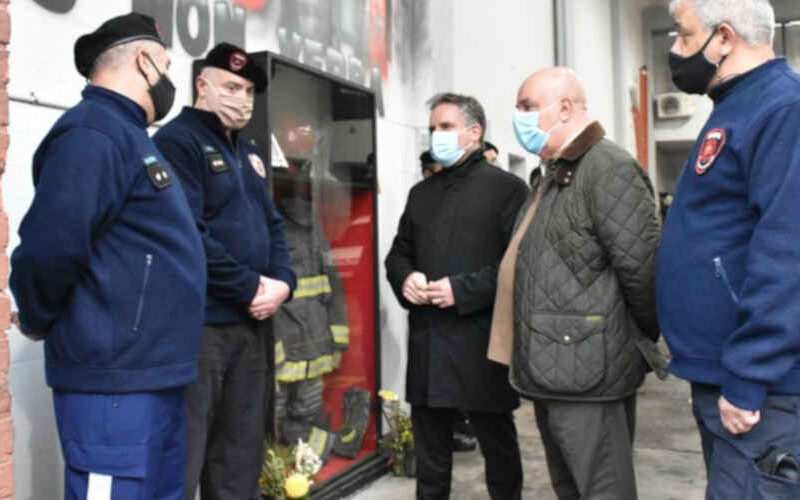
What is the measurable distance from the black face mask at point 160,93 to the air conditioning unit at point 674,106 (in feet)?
44.7

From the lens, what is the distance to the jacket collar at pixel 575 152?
105 inches

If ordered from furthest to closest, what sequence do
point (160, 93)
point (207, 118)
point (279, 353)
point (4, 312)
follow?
point (279, 353) < point (207, 118) < point (160, 93) < point (4, 312)

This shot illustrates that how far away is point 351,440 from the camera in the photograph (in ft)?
14.0

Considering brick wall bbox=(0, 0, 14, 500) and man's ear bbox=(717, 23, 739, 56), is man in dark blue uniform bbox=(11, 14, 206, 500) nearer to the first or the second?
brick wall bbox=(0, 0, 14, 500)

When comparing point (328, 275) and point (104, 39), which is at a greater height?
point (104, 39)

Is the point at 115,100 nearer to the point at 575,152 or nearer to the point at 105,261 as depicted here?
the point at 105,261

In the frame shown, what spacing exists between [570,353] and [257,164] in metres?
1.41

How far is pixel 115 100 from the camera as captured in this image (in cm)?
216

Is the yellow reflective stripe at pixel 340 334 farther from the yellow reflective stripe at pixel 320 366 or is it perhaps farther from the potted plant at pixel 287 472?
the potted plant at pixel 287 472

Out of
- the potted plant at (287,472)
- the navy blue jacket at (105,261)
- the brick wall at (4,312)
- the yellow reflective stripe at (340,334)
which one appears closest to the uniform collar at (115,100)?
the navy blue jacket at (105,261)

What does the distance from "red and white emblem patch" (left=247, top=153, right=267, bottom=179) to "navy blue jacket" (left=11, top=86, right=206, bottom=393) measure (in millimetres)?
862

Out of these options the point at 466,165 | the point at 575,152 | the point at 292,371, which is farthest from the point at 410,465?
the point at 575,152

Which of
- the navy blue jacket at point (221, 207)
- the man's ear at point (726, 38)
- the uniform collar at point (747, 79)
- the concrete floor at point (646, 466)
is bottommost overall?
the concrete floor at point (646, 466)

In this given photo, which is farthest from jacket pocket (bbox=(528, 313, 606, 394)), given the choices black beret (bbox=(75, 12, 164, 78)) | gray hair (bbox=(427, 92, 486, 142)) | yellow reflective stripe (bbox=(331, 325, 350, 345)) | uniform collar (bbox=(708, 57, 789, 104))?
yellow reflective stripe (bbox=(331, 325, 350, 345))
